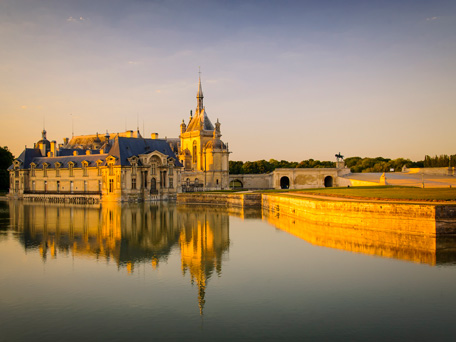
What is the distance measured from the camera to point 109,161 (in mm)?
57469

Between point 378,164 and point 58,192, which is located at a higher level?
point 378,164

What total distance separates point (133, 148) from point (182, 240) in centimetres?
3563

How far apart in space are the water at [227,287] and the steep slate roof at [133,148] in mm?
30329

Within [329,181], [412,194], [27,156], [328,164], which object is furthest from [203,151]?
[412,194]

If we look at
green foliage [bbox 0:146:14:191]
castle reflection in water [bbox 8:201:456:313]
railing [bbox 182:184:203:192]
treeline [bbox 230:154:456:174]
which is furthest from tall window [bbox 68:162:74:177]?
treeline [bbox 230:154:456:174]

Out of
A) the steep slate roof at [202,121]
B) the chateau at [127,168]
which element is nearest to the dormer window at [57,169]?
the chateau at [127,168]

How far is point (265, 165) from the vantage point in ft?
354

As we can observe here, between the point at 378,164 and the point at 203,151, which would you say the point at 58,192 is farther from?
the point at 378,164

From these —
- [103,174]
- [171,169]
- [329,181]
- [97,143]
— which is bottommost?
[329,181]

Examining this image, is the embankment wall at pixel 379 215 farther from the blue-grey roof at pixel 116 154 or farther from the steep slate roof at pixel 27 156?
the steep slate roof at pixel 27 156

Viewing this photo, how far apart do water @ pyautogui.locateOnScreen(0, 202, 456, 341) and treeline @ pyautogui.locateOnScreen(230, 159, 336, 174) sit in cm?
7897

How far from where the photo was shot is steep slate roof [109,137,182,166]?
57.1 meters

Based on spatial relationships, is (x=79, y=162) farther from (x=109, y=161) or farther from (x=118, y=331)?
(x=118, y=331)

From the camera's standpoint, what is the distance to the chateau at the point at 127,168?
57188 millimetres
